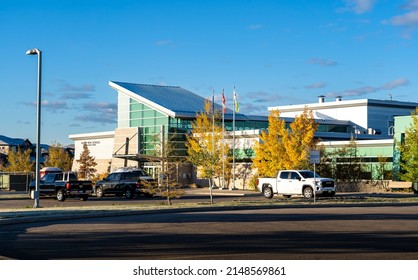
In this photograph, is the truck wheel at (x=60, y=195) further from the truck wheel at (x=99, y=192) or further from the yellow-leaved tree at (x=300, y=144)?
the yellow-leaved tree at (x=300, y=144)

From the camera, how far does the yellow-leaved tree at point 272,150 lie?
2121 inches

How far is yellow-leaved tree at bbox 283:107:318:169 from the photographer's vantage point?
51062 millimetres

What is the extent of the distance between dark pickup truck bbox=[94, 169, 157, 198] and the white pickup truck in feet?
25.5

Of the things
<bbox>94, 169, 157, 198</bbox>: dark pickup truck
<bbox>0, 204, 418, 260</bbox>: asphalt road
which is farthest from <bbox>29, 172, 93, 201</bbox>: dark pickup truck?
<bbox>0, 204, 418, 260</bbox>: asphalt road

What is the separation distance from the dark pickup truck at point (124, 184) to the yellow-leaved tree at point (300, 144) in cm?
1154

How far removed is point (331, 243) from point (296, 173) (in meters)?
25.9

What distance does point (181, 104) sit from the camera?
78688 mm

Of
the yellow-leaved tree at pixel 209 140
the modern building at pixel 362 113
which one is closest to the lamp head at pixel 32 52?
the yellow-leaved tree at pixel 209 140

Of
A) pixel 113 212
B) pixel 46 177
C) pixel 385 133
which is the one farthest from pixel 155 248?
pixel 385 133

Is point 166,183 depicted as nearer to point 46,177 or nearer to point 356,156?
point 46,177

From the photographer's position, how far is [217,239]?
17.1 m

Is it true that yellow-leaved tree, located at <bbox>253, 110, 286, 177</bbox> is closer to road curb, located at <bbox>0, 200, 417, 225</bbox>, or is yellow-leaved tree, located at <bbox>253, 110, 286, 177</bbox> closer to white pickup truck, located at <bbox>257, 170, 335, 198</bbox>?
white pickup truck, located at <bbox>257, 170, 335, 198</bbox>

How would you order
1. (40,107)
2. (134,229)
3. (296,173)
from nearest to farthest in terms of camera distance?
(134,229)
(40,107)
(296,173)

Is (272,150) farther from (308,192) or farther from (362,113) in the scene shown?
(362,113)
